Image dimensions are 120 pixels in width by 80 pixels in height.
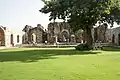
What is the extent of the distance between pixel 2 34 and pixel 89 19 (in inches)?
895

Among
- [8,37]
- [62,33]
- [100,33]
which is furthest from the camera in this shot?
[62,33]

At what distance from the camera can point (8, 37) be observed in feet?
155

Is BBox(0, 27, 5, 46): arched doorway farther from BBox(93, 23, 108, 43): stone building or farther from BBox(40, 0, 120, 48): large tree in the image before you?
BBox(93, 23, 108, 43): stone building

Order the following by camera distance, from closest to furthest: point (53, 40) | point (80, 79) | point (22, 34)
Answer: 1. point (80, 79)
2. point (53, 40)
3. point (22, 34)

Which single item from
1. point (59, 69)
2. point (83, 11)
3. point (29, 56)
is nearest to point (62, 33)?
point (83, 11)

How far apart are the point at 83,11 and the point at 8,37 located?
24424 millimetres

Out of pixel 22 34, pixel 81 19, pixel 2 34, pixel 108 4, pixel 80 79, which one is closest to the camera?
pixel 80 79

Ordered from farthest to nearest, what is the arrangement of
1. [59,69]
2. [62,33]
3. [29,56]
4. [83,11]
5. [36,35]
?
[62,33] → [36,35] → [83,11] → [29,56] → [59,69]

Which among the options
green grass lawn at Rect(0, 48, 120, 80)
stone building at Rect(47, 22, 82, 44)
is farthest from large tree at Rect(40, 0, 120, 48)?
stone building at Rect(47, 22, 82, 44)

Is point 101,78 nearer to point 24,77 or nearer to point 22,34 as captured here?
point 24,77

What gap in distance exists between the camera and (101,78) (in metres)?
10.4

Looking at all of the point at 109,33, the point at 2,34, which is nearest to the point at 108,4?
the point at 2,34

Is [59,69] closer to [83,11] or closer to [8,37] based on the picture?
[83,11]

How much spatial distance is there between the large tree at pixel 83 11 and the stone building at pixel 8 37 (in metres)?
16.5
